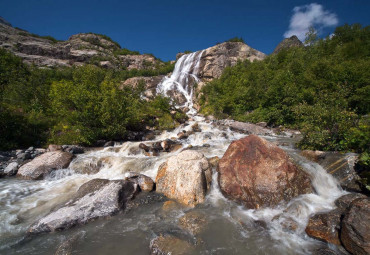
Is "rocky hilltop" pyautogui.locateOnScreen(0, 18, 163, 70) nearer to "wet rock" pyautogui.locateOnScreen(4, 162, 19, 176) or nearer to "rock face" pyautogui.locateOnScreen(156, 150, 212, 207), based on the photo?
"wet rock" pyautogui.locateOnScreen(4, 162, 19, 176)

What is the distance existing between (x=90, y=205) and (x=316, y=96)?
16383 millimetres

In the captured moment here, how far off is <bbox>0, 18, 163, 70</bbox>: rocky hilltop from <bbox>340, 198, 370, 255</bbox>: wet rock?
2209 inches

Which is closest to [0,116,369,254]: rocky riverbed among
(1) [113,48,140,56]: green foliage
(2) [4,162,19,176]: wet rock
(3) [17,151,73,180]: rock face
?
(3) [17,151,73,180]: rock face

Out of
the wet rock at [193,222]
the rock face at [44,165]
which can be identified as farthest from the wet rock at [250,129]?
the rock face at [44,165]

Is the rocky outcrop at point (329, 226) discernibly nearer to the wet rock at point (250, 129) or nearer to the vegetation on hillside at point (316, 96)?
→ the vegetation on hillside at point (316, 96)

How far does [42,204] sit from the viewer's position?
634 centimetres

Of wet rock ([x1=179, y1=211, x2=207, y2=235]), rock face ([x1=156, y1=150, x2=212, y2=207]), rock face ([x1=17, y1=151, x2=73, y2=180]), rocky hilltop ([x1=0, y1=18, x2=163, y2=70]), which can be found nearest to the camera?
wet rock ([x1=179, y1=211, x2=207, y2=235])

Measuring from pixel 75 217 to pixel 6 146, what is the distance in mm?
11998

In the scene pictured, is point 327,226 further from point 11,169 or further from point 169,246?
point 11,169

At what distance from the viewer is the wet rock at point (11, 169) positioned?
345 inches

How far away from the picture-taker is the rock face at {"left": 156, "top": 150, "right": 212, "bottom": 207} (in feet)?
19.4

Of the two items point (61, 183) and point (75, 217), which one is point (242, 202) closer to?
point (75, 217)

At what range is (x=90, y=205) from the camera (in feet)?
17.4

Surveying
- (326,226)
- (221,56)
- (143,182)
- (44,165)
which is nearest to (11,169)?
(44,165)
